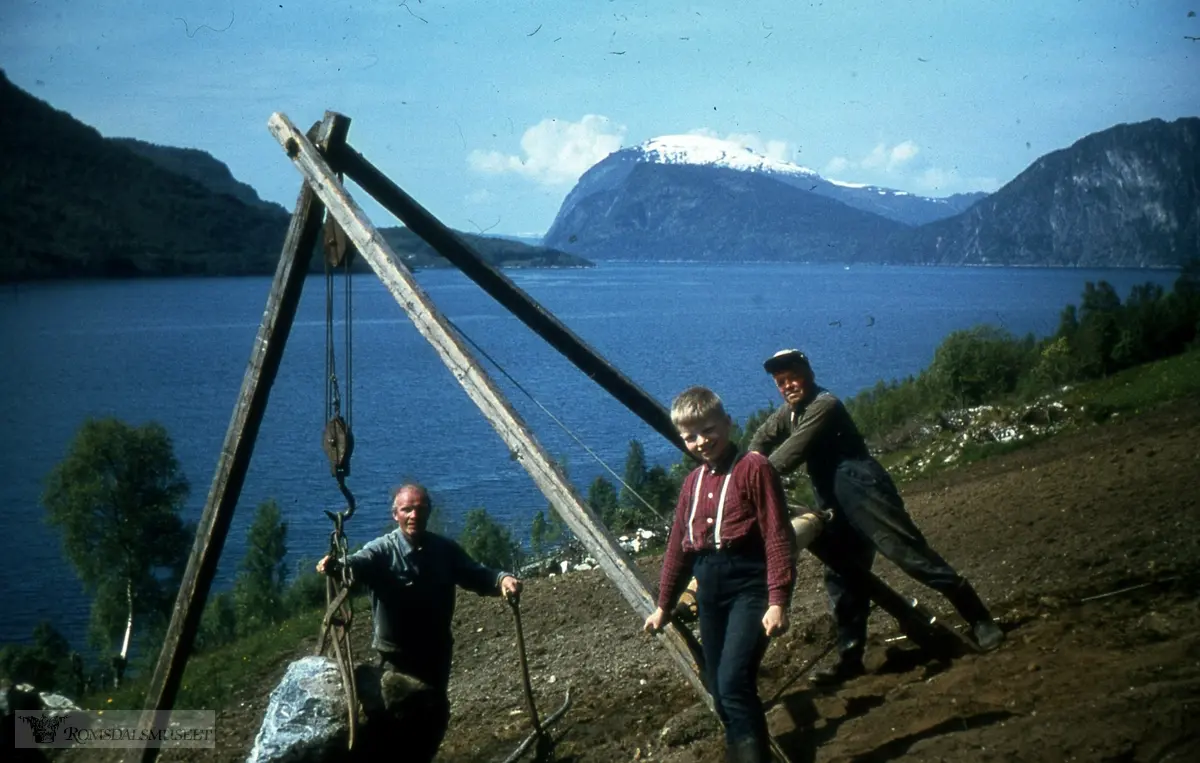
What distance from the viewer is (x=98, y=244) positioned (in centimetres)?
4981

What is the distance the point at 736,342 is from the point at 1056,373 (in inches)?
825

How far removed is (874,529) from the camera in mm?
6551

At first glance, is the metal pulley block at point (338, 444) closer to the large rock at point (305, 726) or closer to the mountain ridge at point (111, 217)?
the large rock at point (305, 726)

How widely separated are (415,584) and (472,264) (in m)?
2.68

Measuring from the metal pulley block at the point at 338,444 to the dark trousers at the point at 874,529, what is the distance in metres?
2.91

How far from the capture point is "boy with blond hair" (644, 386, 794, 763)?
5.07 meters

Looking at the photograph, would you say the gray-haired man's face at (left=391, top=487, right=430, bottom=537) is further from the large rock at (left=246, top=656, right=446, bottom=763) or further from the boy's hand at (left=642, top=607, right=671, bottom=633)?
the boy's hand at (left=642, top=607, right=671, bottom=633)

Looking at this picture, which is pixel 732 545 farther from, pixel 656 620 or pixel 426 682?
pixel 426 682

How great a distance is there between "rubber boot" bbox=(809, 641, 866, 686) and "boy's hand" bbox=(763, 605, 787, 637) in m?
2.37

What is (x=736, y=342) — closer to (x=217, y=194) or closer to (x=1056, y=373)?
(x=1056, y=373)

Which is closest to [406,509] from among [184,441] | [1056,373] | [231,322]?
[1056,373]

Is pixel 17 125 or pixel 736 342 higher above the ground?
pixel 17 125

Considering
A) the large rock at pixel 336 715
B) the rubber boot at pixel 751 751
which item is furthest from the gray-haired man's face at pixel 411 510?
the rubber boot at pixel 751 751

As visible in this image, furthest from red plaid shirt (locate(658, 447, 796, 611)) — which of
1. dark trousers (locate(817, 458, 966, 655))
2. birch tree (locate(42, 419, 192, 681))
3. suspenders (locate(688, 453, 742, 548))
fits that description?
birch tree (locate(42, 419, 192, 681))
